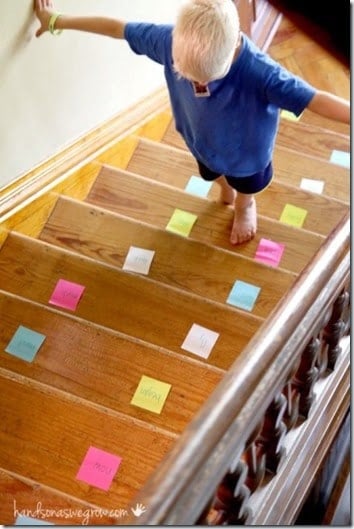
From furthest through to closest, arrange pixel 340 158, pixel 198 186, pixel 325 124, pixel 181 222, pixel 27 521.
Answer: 1. pixel 325 124
2. pixel 340 158
3. pixel 198 186
4. pixel 181 222
5. pixel 27 521

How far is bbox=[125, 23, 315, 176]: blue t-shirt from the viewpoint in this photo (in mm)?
1739

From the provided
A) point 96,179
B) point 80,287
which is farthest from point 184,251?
point 96,179

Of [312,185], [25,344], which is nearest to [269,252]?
[312,185]

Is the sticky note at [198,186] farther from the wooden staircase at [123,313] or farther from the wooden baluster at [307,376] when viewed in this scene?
the wooden baluster at [307,376]

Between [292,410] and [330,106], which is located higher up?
[330,106]

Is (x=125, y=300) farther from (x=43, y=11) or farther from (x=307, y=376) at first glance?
(x=43, y=11)

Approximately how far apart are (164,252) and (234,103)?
583 mm

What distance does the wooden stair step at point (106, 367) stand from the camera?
A: 71.9 inches

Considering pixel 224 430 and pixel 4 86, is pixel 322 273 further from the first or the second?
pixel 4 86

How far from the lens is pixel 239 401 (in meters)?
0.98

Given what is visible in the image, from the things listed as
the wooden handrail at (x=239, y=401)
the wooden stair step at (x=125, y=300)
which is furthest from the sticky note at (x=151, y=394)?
the wooden handrail at (x=239, y=401)

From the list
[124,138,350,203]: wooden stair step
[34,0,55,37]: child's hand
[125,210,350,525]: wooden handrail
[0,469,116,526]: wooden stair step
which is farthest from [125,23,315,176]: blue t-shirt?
[0,469,116,526]: wooden stair step

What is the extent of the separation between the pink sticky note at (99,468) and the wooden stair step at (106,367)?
0.46 feet

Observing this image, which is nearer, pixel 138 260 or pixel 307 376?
pixel 307 376
